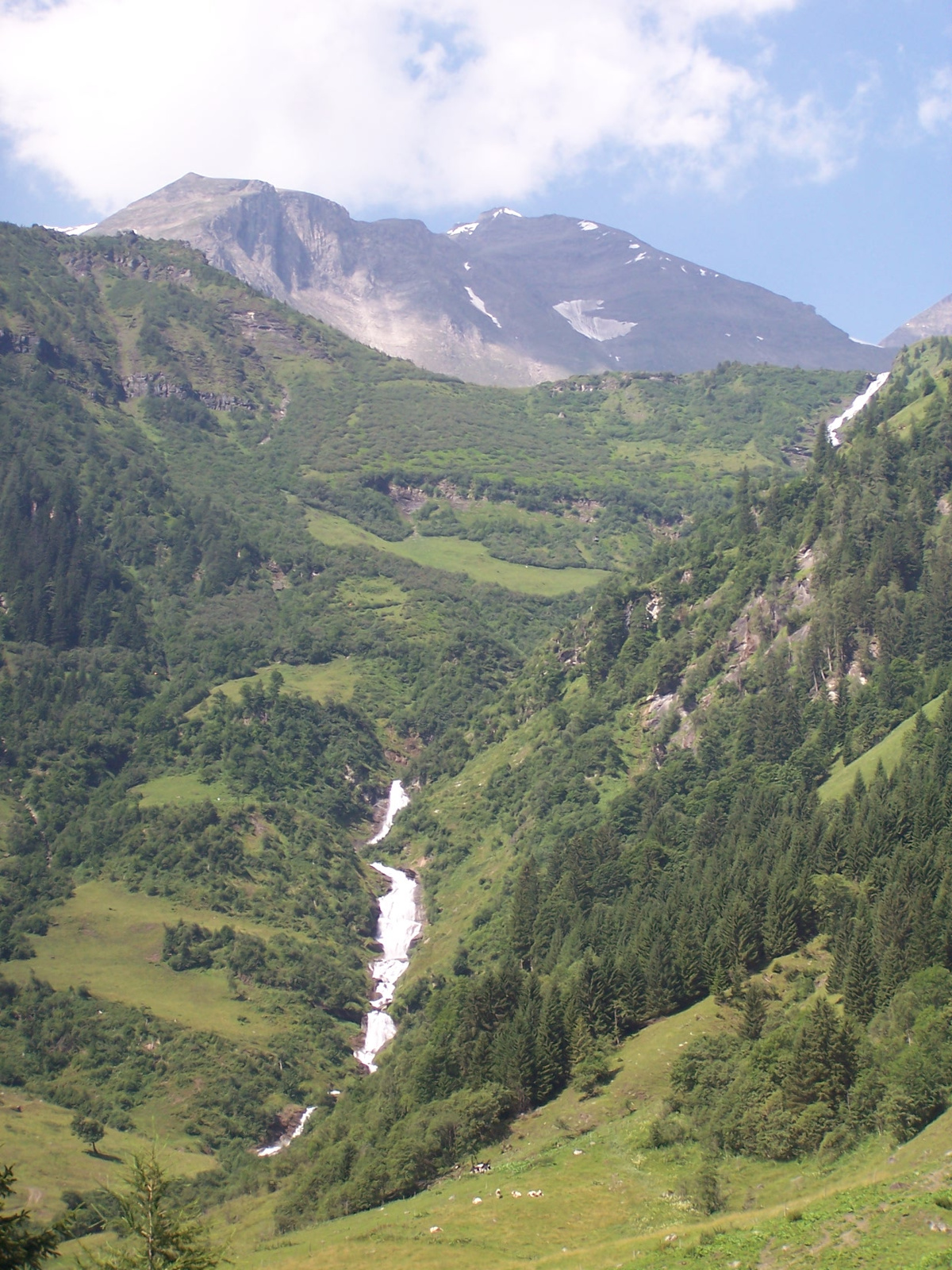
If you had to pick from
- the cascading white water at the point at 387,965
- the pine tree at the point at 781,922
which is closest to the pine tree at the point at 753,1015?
the pine tree at the point at 781,922

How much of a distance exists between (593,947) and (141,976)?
216 ft

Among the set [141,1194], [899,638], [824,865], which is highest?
[899,638]

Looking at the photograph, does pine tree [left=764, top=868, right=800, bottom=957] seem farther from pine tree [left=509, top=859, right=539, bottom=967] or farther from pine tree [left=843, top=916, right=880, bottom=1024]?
pine tree [left=509, top=859, right=539, bottom=967]

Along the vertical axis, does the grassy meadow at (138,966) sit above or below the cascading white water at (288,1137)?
above

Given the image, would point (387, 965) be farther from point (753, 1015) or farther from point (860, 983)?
point (860, 983)

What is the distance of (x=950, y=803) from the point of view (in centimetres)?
12088

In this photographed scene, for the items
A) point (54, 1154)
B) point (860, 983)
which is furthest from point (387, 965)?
point (860, 983)

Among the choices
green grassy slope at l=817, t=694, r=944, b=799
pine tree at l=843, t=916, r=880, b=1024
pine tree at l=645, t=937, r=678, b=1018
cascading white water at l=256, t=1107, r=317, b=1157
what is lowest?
cascading white water at l=256, t=1107, r=317, b=1157

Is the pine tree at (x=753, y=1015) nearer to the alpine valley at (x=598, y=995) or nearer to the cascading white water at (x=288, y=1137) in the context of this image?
the alpine valley at (x=598, y=995)

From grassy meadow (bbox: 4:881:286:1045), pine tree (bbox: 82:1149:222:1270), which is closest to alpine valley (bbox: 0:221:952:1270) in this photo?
grassy meadow (bbox: 4:881:286:1045)

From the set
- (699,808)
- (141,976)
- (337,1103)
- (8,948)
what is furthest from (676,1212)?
(8,948)

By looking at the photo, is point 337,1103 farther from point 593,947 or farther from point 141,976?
point 141,976

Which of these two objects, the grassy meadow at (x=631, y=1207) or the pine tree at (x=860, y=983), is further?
the pine tree at (x=860, y=983)

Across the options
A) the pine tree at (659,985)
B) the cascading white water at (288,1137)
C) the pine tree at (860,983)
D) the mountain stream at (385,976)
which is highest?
the pine tree at (860,983)
